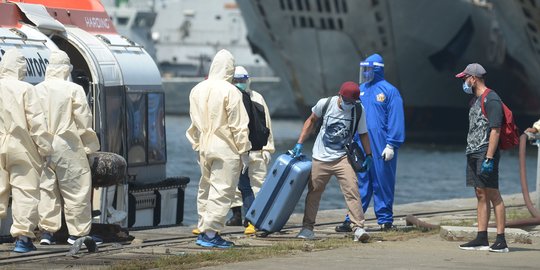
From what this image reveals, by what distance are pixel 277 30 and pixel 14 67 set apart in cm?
4260

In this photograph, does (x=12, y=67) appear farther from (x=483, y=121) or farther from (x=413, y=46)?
(x=413, y=46)

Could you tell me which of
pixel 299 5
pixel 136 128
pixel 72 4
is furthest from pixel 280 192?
pixel 299 5

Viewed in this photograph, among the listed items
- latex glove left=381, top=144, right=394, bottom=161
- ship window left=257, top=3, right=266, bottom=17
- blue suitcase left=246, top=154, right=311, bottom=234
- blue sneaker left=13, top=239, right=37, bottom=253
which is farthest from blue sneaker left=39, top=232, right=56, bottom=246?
ship window left=257, top=3, right=266, bottom=17

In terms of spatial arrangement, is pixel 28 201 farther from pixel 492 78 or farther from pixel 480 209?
pixel 492 78

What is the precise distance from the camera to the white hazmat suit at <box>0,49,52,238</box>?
1267 cm

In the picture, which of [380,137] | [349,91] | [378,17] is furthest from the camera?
[378,17]

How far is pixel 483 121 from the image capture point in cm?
1303

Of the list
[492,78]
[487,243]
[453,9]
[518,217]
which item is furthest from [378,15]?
[487,243]

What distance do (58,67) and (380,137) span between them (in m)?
3.85

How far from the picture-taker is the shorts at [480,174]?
12867mm

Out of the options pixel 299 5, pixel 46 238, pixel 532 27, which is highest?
pixel 299 5

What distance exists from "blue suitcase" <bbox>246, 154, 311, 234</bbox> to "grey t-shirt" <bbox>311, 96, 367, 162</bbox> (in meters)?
0.21

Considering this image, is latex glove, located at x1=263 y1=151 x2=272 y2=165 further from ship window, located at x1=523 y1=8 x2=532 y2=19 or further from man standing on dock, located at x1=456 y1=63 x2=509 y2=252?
ship window, located at x1=523 y1=8 x2=532 y2=19

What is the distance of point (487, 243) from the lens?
43.1 ft
